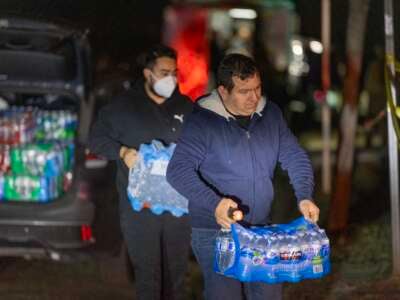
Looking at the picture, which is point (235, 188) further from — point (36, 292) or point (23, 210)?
point (36, 292)

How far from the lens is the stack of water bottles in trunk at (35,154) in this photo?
7.13 metres

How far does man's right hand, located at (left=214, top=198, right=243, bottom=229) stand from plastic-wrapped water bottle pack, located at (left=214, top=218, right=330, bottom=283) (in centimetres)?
4

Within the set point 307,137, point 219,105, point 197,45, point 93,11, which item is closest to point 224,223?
point 219,105

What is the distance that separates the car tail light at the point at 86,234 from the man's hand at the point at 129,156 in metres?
1.38

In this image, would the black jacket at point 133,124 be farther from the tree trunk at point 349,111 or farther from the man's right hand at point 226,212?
the tree trunk at point 349,111

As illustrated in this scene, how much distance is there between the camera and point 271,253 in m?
4.39

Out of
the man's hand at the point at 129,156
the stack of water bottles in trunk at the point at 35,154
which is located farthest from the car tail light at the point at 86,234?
the man's hand at the point at 129,156

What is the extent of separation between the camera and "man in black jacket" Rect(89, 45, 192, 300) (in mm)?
5734

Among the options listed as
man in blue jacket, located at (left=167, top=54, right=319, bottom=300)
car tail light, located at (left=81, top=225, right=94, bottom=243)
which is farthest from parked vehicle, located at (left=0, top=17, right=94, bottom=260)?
man in blue jacket, located at (left=167, top=54, right=319, bottom=300)

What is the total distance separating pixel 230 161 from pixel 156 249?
53.3 inches

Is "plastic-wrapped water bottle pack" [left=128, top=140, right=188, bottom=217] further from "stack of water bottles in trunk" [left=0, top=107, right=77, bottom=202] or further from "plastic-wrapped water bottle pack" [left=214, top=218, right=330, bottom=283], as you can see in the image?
"stack of water bottles in trunk" [left=0, top=107, right=77, bottom=202]

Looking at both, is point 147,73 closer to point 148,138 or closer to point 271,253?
point 148,138

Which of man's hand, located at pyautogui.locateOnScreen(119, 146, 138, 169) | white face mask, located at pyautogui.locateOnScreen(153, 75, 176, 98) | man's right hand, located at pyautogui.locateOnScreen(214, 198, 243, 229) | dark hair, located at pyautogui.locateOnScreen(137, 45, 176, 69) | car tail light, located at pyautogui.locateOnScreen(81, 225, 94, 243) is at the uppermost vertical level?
dark hair, located at pyautogui.locateOnScreen(137, 45, 176, 69)

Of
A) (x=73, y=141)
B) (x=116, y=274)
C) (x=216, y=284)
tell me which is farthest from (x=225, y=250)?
(x=116, y=274)
